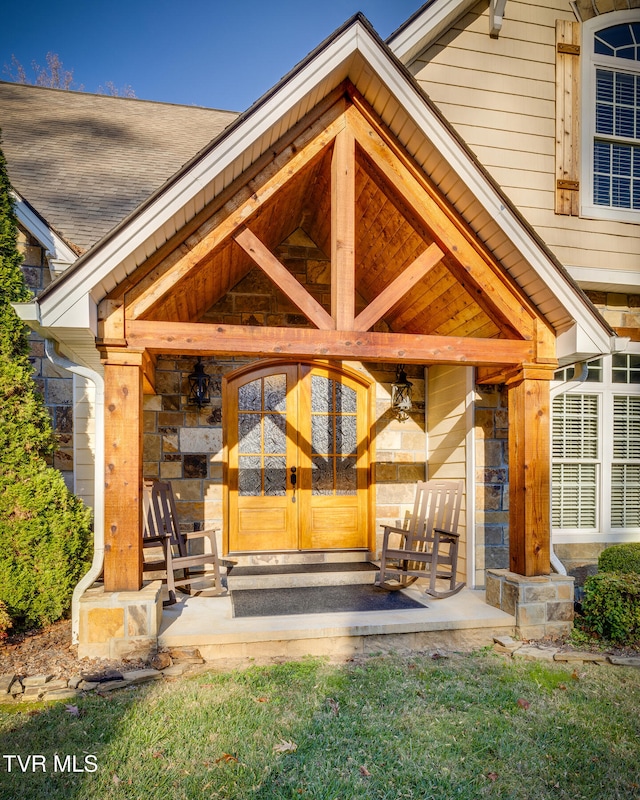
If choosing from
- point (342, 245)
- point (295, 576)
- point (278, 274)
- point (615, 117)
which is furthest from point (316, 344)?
point (615, 117)

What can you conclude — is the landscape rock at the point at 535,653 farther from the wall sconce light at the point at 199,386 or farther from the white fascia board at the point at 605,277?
the wall sconce light at the point at 199,386

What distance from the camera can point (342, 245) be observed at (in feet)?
13.4

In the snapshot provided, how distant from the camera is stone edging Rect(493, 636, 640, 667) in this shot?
13.3 feet

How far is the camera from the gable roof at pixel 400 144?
363 centimetres

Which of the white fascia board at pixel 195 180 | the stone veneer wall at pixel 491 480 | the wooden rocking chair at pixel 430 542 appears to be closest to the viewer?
the white fascia board at pixel 195 180

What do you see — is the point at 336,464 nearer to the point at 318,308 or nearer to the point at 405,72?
the point at 318,308

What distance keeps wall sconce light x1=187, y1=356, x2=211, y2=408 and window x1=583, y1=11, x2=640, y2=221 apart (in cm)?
432

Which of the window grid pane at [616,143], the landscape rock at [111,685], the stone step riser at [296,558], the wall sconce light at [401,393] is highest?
the window grid pane at [616,143]

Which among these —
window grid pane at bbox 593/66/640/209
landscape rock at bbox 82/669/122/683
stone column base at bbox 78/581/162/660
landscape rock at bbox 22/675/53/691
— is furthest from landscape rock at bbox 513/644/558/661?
window grid pane at bbox 593/66/640/209

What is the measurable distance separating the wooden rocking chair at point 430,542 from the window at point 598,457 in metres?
1.23

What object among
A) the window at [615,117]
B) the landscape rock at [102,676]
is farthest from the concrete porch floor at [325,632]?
the window at [615,117]

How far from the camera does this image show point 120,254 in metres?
3.65

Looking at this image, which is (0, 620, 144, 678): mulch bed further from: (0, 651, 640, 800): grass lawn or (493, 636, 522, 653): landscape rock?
(493, 636, 522, 653): landscape rock

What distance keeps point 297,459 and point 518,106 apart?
4.30 metres
